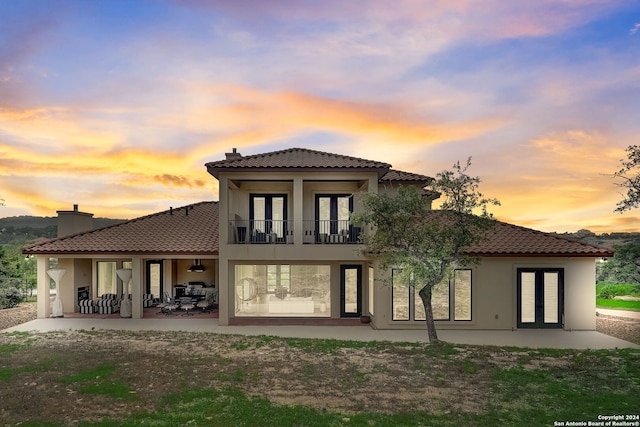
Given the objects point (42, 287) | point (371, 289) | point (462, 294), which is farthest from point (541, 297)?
point (42, 287)

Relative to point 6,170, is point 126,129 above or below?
above

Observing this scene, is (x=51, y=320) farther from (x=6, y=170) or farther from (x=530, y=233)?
(x=530, y=233)

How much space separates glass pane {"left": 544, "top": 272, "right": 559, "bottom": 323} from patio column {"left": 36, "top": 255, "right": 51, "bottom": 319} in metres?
22.9

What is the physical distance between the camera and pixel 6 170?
2369cm

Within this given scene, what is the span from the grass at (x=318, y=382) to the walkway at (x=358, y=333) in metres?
1.17

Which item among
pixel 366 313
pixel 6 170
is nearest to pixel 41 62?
pixel 6 170

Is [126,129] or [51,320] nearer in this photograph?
[51,320]

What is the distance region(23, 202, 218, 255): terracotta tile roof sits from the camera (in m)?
18.9

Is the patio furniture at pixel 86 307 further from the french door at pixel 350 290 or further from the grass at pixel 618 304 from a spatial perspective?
the grass at pixel 618 304

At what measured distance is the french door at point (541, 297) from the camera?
Result: 55.5ft

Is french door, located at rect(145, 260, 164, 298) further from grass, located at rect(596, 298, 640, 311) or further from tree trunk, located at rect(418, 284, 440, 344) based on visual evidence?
grass, located at rect(596, 298, 640, 311)

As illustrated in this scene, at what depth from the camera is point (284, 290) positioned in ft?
62.7

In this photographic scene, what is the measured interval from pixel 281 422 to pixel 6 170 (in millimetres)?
25066

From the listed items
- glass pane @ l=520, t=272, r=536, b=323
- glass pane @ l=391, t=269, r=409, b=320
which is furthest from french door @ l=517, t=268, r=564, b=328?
glass pane @ l=391, t=269, r=409, b=320
